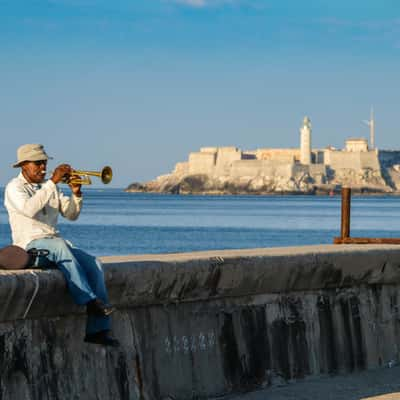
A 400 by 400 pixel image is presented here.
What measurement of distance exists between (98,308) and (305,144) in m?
191

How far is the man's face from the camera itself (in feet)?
20.0

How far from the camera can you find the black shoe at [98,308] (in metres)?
5.81

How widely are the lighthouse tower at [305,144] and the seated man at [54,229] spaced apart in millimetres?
Result: 189882

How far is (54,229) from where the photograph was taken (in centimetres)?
603

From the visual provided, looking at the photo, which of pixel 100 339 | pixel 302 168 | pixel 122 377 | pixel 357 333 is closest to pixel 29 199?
pixel 100 339

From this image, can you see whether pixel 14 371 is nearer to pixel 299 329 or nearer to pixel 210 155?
pixel 299 329

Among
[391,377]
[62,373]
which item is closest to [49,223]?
[62,373]

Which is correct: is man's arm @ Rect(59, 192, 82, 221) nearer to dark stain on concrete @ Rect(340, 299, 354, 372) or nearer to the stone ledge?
the stone ledge

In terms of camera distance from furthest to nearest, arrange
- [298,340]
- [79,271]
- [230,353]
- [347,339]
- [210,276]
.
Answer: [347,339] < [298,340] < [230,353] < [210,276] < [79,271]

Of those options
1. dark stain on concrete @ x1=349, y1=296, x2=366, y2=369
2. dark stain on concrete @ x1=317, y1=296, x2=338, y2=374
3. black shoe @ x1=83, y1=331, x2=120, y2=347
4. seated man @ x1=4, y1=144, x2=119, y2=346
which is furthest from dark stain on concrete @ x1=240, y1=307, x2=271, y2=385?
black shoe @ x1=83, y1=331, x2=120, y2=347

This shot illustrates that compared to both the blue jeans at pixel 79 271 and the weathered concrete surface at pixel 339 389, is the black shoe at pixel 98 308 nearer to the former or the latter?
the blue jeans at pixel 79 271

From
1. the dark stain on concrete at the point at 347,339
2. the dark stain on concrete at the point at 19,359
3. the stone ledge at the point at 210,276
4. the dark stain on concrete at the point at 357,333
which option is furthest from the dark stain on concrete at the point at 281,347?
the dark stain on concrete at the point at 19,359

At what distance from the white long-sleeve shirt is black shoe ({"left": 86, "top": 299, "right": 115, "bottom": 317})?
441 mm

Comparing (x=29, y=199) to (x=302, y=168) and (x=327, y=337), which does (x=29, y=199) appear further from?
(x=302, y=168)
